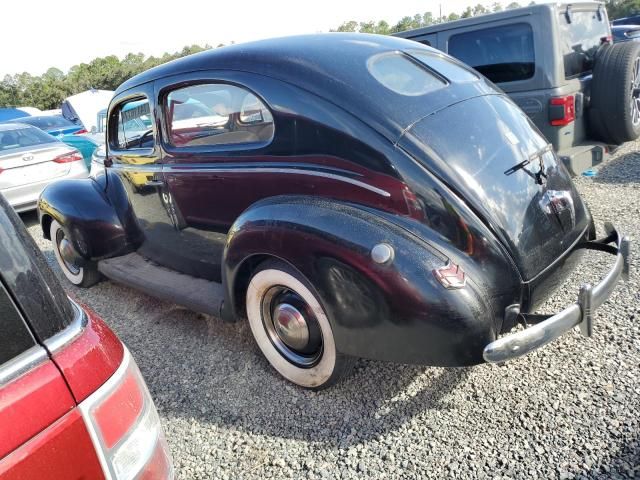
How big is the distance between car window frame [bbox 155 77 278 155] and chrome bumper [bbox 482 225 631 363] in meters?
1.54

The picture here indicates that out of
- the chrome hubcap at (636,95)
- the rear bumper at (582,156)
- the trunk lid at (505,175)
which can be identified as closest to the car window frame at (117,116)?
the trunk lid at (505,175)

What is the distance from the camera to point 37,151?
6.62 m

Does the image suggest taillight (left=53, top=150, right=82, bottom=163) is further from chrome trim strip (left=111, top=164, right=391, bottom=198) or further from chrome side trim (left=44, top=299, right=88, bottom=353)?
chrome side trim (left=44, top=299, right=88, bottom=353)

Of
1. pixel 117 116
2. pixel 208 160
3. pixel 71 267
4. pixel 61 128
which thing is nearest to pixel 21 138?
pixel 71 267

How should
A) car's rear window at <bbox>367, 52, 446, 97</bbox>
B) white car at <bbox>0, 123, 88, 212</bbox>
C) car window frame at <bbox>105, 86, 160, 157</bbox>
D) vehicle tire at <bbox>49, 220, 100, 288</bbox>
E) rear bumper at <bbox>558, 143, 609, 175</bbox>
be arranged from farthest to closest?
white car at <bbox>0, 123, 88, 212</bbox> < rear bumper at <bbox>558, 143, 609, 175</bbox> < vehicle tire at <bbox>49, 220, 100, 288</bbox> < car window frame at <bbox>105, 86, 160, 157</bbox> < car's rear window at <bbox>367, 52, 446, 97</bbox>

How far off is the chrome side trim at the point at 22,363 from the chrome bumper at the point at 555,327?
1.58 m

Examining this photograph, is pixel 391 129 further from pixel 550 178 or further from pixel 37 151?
pixel 37 151

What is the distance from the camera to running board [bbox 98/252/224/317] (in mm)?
2872

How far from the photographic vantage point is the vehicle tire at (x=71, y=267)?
4.14m

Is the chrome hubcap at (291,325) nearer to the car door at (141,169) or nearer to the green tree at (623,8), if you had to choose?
the car door at (141,169)

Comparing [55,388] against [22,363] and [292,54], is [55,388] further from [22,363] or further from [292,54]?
[292,54]

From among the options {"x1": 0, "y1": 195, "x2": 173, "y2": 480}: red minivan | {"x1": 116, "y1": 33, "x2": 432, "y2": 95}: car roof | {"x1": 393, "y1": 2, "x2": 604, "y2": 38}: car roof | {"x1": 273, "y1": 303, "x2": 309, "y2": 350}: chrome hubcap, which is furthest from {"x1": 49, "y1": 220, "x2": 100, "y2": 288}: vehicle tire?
{"x1": 393, "y1": 2, "x2": 604, "y2": 38}: car roof

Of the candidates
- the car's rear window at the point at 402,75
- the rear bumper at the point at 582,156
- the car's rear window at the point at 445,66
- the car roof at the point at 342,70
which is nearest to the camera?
the car roof at the point at 342,70

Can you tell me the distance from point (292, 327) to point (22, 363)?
1.59 meters
